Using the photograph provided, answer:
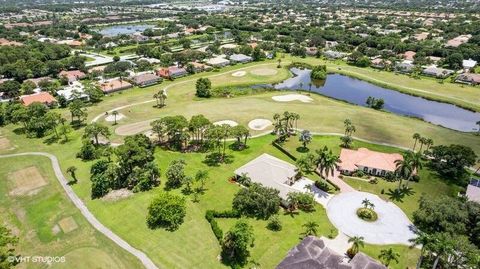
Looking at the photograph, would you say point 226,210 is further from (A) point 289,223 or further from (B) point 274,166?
(B) point 274,166

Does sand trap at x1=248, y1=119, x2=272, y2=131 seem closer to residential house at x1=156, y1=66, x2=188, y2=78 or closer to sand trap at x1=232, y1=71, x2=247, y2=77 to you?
sand trap at x1=232, y1=71, x2=247, y2=77

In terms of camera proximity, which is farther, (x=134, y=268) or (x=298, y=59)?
(x=298, y=59)

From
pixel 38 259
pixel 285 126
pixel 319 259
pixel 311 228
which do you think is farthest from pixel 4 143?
pixel 319 259

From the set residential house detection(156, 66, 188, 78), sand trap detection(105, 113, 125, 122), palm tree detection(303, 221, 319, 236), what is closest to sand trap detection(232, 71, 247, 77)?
residential house detection(156, 66, 188, 78)

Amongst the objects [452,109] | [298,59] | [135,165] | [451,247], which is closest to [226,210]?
[135,165]

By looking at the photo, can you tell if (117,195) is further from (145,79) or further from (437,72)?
(437,72)

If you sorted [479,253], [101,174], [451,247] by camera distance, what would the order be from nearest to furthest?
1. [451,247]
2. [479,253]
3. [101,174]
